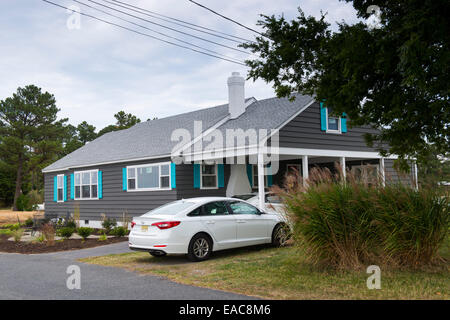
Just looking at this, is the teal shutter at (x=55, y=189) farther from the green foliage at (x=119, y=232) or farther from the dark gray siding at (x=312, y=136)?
the dark gray siding at (x=312, y=136)

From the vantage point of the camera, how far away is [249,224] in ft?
37.4

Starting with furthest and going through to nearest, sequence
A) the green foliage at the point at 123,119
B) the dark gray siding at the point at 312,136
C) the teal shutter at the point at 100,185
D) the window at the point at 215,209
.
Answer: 1. the green foliage at the point at 123,119
2. the teal shutter at the point at 100,185
3. the dark gray siding at the point at 312,136
4. the window at the point at 215,209

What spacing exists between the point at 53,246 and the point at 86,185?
8.85 meters

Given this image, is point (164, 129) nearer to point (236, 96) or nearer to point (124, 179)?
point (124, 179)

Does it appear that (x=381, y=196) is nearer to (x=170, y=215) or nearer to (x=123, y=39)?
(x=170, y=215)

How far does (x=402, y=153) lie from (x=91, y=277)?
682 centimetres

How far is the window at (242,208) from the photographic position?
1144 centimetres

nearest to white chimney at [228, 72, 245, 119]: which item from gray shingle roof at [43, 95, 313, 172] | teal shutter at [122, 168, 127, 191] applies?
gray shingle roof at [43, 95, 313, 172]

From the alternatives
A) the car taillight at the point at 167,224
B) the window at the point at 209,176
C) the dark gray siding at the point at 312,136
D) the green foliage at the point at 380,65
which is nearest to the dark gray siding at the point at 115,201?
the window at the point at 209,176

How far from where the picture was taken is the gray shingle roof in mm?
17547

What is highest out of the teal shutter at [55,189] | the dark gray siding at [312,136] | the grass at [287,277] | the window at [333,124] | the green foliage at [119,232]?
the window at [333,124]

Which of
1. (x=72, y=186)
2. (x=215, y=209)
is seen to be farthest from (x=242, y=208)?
(x=72, y=186)

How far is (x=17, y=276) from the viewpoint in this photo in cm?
934
